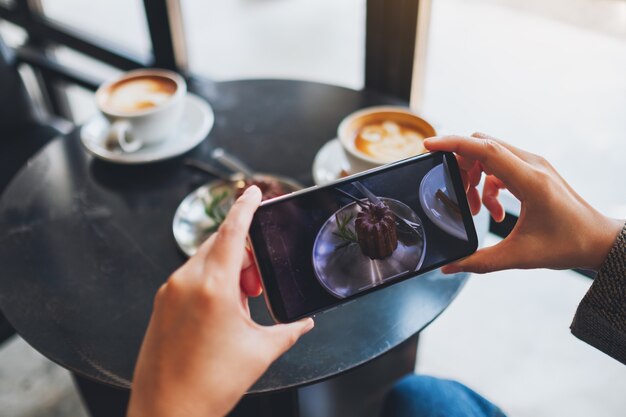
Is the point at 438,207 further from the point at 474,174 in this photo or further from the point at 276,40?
the point at 276,40

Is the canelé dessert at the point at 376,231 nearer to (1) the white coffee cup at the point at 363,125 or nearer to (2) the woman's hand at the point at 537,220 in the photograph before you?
(2) the woman's hand at the point at 537,220

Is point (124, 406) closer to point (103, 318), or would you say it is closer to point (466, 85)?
point (103, 318)

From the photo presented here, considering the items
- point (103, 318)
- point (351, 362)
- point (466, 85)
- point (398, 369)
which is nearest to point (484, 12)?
point (466, 85)

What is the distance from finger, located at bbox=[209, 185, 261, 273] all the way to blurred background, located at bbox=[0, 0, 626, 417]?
90cm

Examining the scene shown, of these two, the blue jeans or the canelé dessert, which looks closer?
the canelé dessert

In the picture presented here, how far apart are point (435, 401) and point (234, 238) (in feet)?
1.50

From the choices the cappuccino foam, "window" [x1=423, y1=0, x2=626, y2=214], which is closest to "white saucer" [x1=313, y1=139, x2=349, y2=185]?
the cappuccino foam

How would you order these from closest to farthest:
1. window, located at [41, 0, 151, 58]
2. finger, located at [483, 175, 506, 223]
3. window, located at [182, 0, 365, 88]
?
finger, located at [483, 175, 506, 223] < window, located at [182, 0, 365, 88] < window, located at [41, 0, 151, 58]

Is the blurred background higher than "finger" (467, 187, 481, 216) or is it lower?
lower

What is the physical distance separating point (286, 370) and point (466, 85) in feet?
3.95

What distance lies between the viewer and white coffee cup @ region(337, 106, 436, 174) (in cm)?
95

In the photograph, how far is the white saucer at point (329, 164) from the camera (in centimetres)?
104

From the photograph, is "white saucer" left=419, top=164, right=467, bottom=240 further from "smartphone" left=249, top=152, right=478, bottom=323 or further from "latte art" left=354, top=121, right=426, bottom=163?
"latte art" left=354, top=121, right=426, bottom=163

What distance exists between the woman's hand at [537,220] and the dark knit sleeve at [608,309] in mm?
16
